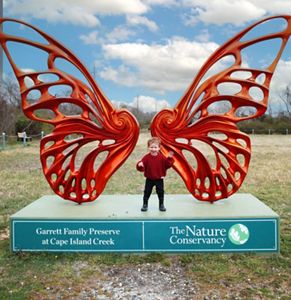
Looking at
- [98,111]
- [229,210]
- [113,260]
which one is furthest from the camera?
[98,111]

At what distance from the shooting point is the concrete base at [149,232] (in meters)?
4.80

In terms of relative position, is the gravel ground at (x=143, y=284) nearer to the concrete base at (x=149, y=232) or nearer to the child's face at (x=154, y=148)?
the concrete base at (x=149, y=232)

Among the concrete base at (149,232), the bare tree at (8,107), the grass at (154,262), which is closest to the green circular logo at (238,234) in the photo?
the concrete base at (149,232)

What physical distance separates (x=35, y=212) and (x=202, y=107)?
2512 mm

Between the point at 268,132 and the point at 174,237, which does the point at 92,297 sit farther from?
the point at 268,132

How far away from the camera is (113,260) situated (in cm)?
472

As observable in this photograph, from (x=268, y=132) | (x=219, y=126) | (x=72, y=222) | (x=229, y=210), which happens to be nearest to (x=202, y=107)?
(x=219, y=126)

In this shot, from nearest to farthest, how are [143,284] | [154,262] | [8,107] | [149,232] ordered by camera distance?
1. [143,284]
2. [154,262]
3. [149,232]
4. [8,107]

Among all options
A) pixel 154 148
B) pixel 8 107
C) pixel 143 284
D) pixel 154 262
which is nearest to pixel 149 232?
pixel 154 262

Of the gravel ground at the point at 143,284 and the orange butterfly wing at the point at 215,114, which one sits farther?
the orange butterfly wing at the point at 215,114

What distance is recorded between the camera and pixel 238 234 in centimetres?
483

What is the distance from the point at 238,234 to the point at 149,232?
1.05 m

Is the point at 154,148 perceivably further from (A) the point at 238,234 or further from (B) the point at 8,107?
(B) the point at 8,107

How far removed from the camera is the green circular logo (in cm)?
480
